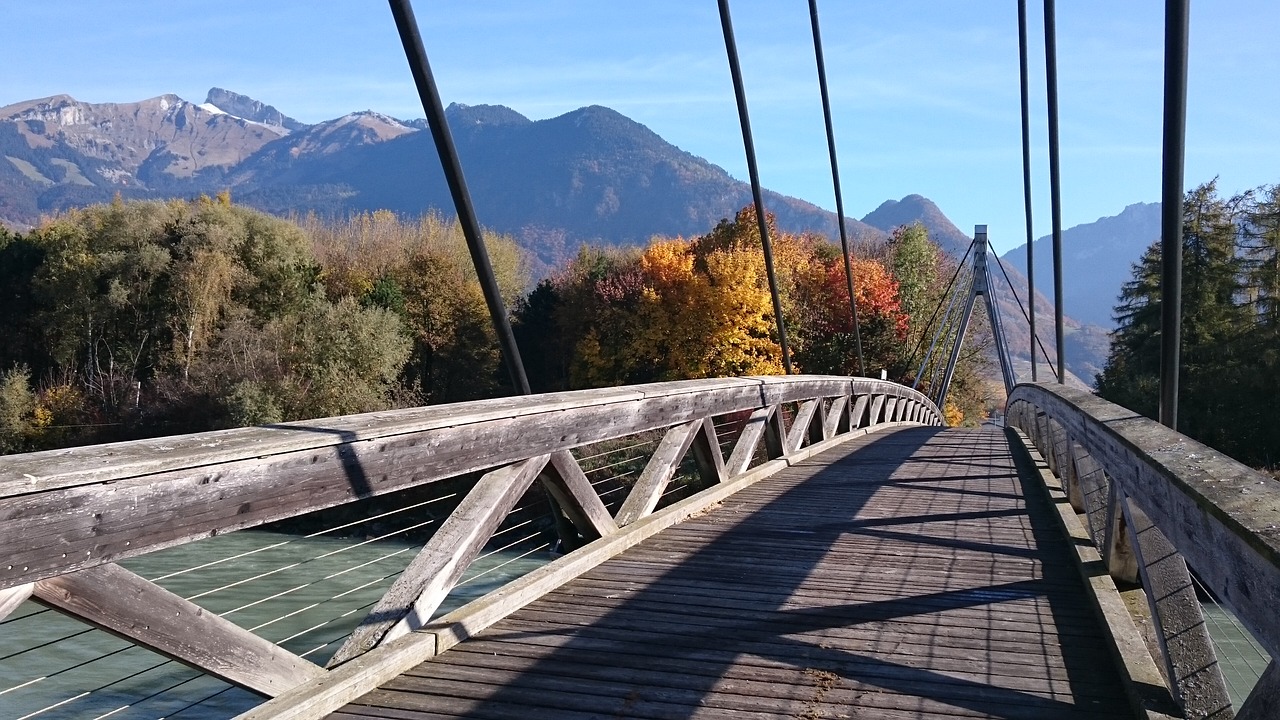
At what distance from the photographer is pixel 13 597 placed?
1739mm

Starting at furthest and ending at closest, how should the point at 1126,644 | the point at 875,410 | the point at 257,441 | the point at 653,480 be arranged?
the point at 875,410, the point at 653,480, the point at 1126,644, the point at 257,441

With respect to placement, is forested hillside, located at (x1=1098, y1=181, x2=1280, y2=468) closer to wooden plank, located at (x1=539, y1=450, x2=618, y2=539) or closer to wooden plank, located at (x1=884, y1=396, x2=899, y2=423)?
wooden plank, located at (x1=884, y1=396, x2=899, y2=423)

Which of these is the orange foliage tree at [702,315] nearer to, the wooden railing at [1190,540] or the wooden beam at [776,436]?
the wooden beam at [776,436]

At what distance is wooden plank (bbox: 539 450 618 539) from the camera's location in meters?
3.88

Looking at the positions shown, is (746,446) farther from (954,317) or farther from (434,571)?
(954,317)

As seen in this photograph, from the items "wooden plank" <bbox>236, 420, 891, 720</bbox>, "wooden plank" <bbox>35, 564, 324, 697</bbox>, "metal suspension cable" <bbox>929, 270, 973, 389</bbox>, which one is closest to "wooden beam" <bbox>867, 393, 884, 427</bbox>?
"wooden plank" <bbox>236, 420, 891, 720</bbox>

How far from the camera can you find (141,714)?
10.6 metres

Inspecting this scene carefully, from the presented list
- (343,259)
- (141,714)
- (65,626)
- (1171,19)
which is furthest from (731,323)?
(1171,19)

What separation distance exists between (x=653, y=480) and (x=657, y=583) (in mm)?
987

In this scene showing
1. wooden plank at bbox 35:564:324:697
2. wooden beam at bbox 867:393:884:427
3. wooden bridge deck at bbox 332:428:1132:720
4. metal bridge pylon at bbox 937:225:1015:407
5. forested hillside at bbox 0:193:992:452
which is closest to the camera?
wooden plank at bbox 35:564:324:697

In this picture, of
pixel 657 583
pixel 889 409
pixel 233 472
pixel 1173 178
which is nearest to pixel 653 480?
pixel 657 583

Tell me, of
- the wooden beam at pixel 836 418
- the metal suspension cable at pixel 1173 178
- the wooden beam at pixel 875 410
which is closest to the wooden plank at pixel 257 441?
the metal suspension cable at pixel 1173 178

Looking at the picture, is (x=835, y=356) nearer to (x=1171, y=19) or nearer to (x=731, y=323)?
(x=731, y=323)

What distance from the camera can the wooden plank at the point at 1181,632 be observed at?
236 cm
